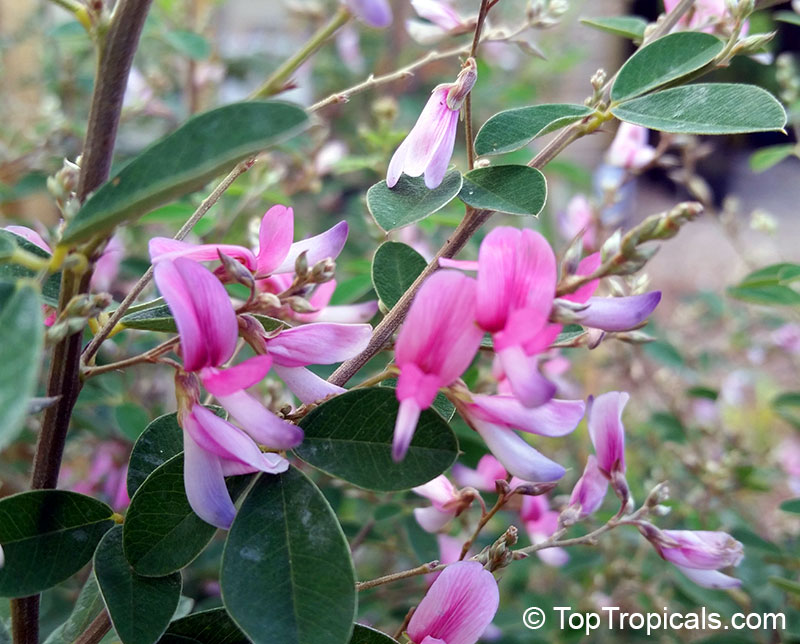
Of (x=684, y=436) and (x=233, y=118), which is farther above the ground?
(x=233, y=118)

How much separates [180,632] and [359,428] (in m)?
0.18

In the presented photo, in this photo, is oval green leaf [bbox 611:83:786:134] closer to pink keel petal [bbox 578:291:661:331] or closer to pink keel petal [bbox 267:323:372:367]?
pink keel petal [bbox 578:291:661:331]

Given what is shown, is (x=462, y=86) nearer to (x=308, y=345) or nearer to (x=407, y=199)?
(x=407, y=199)

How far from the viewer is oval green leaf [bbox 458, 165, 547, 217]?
48cm

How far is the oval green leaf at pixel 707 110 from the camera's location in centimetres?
47

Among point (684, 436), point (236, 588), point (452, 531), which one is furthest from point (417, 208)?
point (684, 436)

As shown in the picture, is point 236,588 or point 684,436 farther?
point 684,436

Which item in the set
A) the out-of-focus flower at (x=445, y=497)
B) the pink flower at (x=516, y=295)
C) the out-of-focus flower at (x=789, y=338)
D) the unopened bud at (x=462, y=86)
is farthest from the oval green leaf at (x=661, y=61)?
the out-of-focus flower at (x=789, y=338)

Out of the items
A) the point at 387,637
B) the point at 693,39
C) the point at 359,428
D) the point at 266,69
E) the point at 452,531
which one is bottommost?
the point at 452,531

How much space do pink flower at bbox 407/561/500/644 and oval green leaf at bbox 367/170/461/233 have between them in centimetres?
22

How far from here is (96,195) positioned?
0.34 m

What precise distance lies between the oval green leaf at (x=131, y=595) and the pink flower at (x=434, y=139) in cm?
29

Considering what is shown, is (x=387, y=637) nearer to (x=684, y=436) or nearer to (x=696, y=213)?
(x=696, y=213)

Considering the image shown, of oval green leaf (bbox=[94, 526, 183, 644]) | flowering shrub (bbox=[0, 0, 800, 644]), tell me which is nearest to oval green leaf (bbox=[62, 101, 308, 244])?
flowering shrub (bbox=[0, 0, 800, 644])
